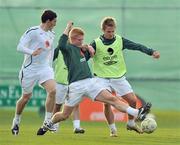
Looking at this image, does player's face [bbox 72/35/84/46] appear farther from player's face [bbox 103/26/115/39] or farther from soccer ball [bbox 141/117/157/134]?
soccer ball [bbox 141/117/157/134]

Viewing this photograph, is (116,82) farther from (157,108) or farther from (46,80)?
(157,108)

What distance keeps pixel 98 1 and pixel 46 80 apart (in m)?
12.7

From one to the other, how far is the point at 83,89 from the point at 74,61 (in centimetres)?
53

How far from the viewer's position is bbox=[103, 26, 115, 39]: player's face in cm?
1620

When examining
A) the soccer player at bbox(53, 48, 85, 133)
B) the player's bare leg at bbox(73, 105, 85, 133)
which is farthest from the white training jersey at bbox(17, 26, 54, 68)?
the player's bare leg at bbox(73, 105, 85, 133)

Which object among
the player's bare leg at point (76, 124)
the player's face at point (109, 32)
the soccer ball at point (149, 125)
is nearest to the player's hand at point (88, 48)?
the player's face at point (109, 32)

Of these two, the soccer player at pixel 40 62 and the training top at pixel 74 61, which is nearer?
the training top at pixel 74 61

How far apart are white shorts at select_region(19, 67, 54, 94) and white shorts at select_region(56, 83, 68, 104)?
Result: 1.49 metres

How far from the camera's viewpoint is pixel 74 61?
15.3 m

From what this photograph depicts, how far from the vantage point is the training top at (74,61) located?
598 inches

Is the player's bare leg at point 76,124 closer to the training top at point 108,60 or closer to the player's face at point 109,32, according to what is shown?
the training top at point 108,60

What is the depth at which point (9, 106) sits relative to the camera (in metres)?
26.5

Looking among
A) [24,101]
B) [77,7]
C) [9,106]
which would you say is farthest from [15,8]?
[24,101]

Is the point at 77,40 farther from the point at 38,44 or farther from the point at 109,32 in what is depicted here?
the point at 38,44
